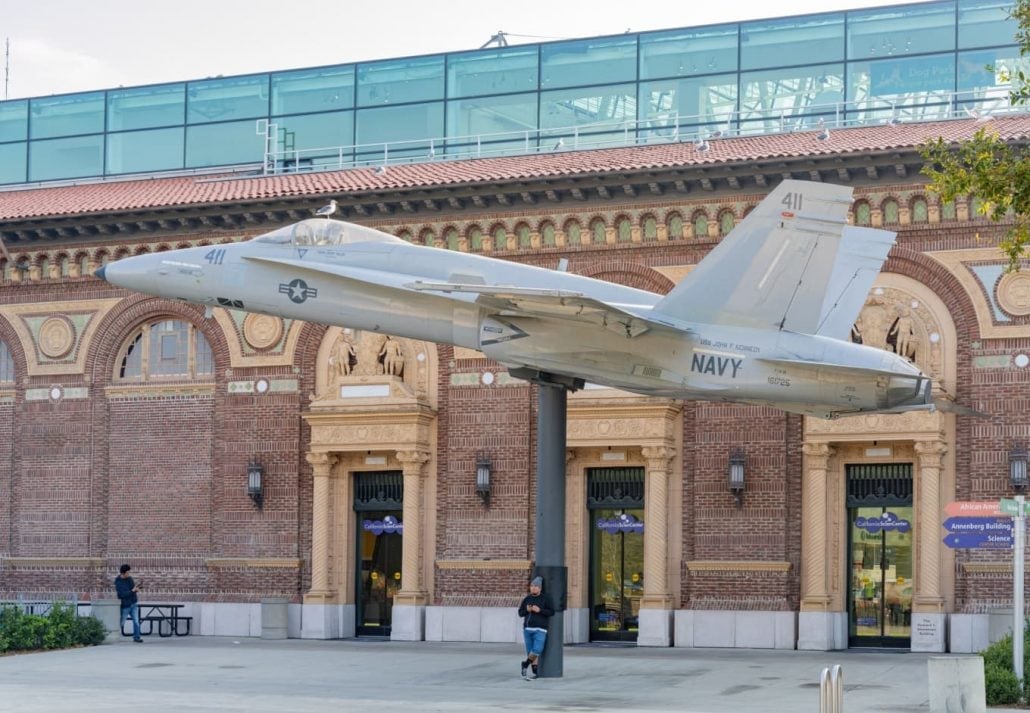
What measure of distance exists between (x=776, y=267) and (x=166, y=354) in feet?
66.8

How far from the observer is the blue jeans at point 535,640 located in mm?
27688

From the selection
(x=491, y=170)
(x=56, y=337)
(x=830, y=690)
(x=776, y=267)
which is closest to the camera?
(x=830, y=690)

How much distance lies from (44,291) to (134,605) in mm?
8952

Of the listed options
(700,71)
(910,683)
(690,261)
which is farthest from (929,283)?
(700,71)

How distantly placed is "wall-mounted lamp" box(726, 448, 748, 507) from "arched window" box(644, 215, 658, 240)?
4.84 meters

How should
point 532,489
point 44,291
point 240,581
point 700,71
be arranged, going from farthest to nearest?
1. point 700,71
2. point 44,291
3. point 240,581
4. point 532,489

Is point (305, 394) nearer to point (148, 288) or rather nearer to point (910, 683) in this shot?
point (148, 288)

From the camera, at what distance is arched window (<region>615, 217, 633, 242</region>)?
37.3 meters

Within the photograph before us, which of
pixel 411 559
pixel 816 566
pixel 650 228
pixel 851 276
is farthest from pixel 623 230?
pixel 851 276

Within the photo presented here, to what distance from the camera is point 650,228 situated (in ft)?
122

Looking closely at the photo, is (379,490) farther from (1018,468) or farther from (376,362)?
(1018,468)

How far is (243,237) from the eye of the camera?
40.6m

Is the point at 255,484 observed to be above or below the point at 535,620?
above

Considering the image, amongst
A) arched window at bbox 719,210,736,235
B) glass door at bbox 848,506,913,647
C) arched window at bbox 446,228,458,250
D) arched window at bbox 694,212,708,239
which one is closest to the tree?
glass door at bbox 848,506,913,647
